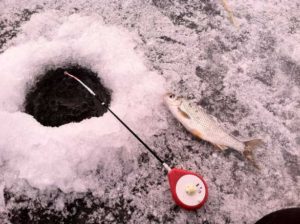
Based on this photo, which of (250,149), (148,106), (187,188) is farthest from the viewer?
(148,106)

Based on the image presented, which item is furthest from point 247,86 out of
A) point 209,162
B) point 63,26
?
point 63,26

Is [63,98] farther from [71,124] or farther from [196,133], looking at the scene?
[196,133]

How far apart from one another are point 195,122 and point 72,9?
1.56 m

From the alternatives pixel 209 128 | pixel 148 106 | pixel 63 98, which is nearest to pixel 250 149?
pixel 209 128

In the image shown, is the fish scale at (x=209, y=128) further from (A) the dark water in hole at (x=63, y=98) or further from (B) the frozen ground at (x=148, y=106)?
(A) the dark water in hole at (x=63, y=98)

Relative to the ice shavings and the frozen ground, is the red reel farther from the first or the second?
the ice shavings

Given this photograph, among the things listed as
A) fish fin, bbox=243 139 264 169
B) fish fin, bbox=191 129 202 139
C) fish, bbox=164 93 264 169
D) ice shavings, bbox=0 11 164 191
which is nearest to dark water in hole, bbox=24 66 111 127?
ice shavings, bbox=0 11 164 191

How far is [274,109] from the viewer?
99.0 inches

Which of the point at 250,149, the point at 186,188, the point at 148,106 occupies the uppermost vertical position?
the point at 148,106

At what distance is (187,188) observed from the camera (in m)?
1.98

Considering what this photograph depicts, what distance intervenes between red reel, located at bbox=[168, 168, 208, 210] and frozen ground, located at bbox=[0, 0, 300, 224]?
11 cm

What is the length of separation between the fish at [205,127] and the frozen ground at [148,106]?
8 cm

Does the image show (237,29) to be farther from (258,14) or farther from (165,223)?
(165,223)

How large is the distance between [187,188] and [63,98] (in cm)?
112
